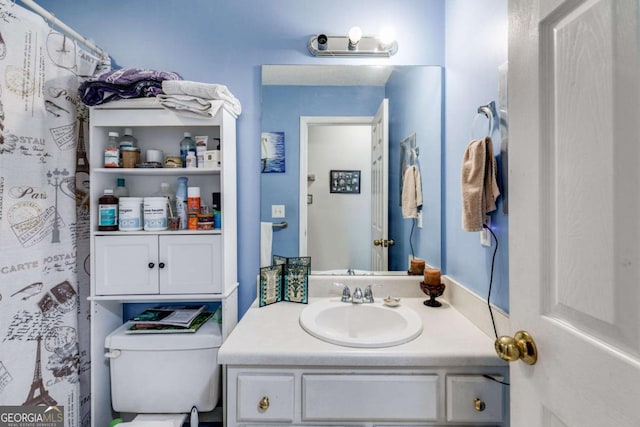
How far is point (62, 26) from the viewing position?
1.28 meters

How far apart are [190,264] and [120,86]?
30.1 inches

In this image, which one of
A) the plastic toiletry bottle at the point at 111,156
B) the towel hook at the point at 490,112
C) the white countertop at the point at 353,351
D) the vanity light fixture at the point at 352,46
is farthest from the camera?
the vanity light fixture at the point at 352,46

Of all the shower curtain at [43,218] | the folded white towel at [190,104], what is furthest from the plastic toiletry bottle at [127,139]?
the folded white towel at [190,104]

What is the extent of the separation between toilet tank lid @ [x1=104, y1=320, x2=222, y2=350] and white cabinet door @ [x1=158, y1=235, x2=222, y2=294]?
197mm

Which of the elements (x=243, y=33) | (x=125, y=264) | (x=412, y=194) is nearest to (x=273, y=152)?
(x=243, y=33)

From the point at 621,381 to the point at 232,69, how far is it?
1692 mm

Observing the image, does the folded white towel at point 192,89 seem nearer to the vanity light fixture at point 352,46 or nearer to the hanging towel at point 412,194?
the vanity light fixture at point 352,46

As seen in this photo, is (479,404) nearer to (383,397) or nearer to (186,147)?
(383,397)

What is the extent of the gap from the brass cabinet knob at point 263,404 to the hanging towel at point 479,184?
868mm

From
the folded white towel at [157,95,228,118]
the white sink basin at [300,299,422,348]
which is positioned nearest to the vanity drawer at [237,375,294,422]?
the white sink basin at [300,299,422,348]

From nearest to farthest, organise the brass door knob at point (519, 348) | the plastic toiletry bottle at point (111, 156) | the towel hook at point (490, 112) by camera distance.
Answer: the brass door knob at point (519, 348), the towel hook at point (490, 112), the plastic toiletry bottle at point (111, 156)

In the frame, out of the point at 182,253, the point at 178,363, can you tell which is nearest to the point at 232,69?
the point at 182,253

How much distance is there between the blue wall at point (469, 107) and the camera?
105 centimetres

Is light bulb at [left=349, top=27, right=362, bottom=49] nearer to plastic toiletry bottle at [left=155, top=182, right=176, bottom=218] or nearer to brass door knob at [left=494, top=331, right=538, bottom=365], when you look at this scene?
plastic toiletry bottle at [left=155, top=182, right=176, bottom=218]
